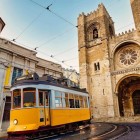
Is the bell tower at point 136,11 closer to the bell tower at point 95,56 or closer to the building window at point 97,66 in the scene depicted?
the bell tower at point 95,56

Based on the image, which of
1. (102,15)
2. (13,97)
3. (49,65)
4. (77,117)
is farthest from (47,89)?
(102,15)

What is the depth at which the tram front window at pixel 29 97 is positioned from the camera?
811cm

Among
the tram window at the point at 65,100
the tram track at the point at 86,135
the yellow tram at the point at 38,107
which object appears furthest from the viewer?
the tram window at the point at 65,100

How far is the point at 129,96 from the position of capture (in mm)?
26609

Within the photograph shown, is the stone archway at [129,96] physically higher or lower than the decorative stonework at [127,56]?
lower

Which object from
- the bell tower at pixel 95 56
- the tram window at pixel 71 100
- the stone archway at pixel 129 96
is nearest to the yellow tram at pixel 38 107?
the tram window at pixel 71 100

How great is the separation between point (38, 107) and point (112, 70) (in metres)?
19.5

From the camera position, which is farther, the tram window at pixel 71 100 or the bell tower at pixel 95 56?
the bell tower at pixel 95 56

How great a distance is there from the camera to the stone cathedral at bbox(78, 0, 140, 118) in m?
24.5

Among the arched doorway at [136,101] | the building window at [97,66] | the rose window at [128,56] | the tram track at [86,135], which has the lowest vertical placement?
the tram track at [86,135]

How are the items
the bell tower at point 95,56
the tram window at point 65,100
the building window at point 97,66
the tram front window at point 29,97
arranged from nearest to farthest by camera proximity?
1. the tram front window at point 29,97
2. the tram window at point 65,100
3. the bell tower at point 95,56
4. the building window at point 97,66

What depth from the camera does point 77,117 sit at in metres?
11.4

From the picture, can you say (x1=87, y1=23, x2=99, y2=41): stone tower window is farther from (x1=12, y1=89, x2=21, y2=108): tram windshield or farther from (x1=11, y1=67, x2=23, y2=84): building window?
(x1=12, y1=89, x2=21, y2=108): tram windshield

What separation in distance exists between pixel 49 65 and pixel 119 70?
35.4 ft
